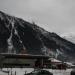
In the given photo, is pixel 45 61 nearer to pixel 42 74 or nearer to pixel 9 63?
pixel 9 63

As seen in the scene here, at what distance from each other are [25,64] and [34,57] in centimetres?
692

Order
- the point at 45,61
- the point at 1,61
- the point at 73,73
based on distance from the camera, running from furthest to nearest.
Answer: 1. the point at 45,61
2. the point at 1,61
3. the point at 73,73

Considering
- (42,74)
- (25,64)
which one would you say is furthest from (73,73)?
(25,64)

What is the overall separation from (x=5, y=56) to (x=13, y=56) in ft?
14.7

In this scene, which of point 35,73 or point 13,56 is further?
point 13,56

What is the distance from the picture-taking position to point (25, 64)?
436 ft

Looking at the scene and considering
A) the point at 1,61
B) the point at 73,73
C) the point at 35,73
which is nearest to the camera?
the point at 73,73

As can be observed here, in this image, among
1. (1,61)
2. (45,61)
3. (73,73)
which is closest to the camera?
(73,73)

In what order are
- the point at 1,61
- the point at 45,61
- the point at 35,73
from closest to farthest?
the point at 35,73 → the point at 1,61 → the point at 45,61

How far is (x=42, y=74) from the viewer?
5562 cm

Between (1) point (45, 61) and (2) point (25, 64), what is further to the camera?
(1) point (45, 61)

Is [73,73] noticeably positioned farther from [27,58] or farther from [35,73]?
[27,58]

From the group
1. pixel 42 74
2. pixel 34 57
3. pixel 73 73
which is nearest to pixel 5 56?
pixel 34 57

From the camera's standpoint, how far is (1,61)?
132 m
